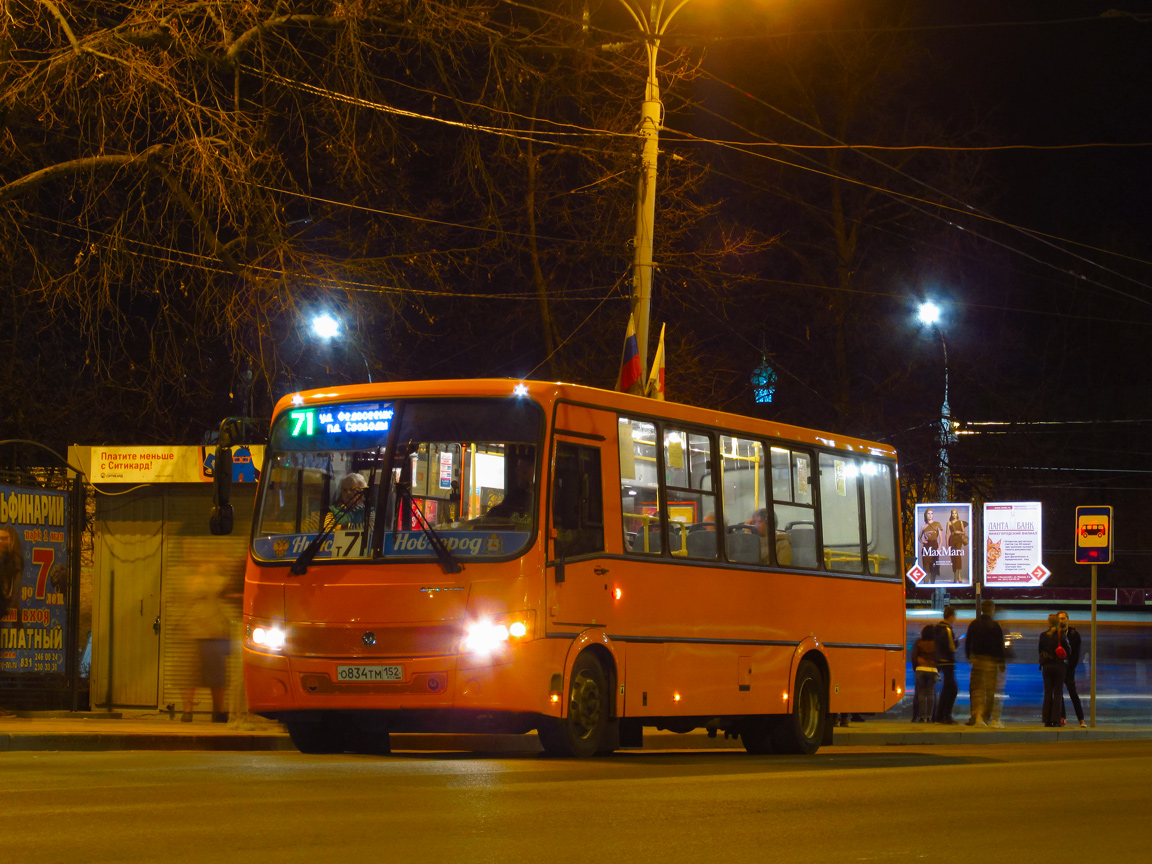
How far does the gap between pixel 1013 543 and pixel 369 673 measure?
32635 millimetres

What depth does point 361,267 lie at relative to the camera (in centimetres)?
1989

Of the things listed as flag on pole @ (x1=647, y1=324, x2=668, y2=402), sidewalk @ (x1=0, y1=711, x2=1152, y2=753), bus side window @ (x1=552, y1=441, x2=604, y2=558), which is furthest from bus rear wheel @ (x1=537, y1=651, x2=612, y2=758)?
flag on pole @ (x1=647, y1=324, x2=668, y2=402)

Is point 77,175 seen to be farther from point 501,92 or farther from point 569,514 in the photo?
point 569,514

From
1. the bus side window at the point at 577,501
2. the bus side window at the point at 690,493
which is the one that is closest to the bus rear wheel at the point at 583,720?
the bus side window at the point at 577,501

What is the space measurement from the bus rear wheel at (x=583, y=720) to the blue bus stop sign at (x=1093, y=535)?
48.9 feet

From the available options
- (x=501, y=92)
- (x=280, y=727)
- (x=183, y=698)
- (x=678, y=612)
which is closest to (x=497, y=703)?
(x=678, y=612)

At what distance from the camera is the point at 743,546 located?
15.6 m

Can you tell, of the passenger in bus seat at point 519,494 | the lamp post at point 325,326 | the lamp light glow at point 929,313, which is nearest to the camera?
the passenger in bus seat at point 519,494

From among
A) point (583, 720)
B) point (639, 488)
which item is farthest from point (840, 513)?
point (583, 720)

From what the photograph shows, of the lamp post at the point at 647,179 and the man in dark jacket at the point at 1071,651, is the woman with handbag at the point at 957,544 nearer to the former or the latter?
the man in dark jacket at the point at 1071,651

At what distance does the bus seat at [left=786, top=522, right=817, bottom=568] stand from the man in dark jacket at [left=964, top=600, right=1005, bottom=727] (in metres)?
7.20

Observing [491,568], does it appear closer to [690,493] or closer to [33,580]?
[690,493]

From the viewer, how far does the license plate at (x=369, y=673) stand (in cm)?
1248

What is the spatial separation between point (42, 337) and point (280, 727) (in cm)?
1330
